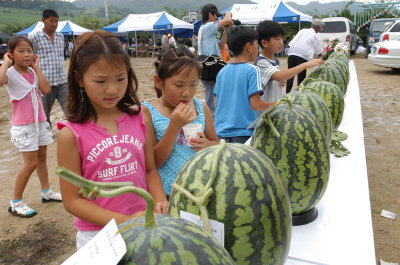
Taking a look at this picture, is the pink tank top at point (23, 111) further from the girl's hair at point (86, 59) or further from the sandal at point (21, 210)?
the girl's hair at point (86, 59)

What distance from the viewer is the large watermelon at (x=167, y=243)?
30.9 inches

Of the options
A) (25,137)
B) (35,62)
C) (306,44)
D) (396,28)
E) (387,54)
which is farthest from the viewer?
(396,28)

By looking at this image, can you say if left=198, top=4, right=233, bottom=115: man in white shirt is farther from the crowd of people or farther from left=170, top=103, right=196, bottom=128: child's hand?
left=170, top=103, right=196, bottom=128: child's hand

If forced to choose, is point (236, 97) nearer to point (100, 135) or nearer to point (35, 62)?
point (100, 135)

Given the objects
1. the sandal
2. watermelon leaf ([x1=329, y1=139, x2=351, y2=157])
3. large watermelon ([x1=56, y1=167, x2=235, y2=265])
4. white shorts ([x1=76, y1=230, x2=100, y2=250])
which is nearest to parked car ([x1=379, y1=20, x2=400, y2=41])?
watermelon leaf ([x1=329, y1=139, x2=351, y2=157])

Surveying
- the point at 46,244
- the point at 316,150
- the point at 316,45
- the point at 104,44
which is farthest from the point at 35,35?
the point at 316,45

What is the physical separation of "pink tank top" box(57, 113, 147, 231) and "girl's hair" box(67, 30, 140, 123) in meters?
0.07

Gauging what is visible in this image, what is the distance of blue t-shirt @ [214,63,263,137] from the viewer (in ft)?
10.3

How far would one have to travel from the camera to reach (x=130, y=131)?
1.85 meters

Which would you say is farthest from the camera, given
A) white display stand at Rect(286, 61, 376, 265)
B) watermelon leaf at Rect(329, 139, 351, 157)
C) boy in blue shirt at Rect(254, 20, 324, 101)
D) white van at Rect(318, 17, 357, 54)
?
white van at Rect(318, 17, 357, 54)

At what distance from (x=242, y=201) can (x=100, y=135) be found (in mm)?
908

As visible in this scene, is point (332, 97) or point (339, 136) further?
point (332, 97)

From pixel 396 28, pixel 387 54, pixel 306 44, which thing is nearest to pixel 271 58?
pixel 306 44

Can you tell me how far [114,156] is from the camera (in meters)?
1.75
